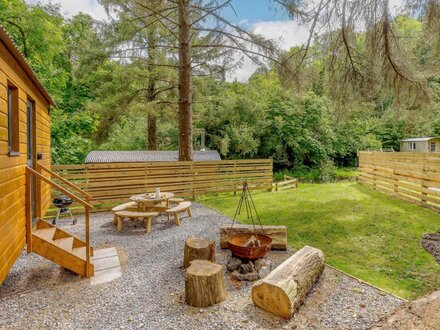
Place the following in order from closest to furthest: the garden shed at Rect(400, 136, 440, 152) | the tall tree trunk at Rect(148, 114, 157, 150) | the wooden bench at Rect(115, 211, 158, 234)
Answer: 1. the wooden bench at Rect(115, 211, 158, 234)
2. the tall tree trunk at Rect(148, 114, 157, 150)
3. the garden shed at Rect(400, 136, 440, 152)

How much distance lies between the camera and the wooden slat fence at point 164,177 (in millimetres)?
6809

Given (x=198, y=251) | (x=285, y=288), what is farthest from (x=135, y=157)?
(x=285, y=288)

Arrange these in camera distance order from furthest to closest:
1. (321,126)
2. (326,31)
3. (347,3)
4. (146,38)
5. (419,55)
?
(321,126) → (146,38) → (419,55) → (326,31) → (347,3)

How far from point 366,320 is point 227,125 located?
1369cm

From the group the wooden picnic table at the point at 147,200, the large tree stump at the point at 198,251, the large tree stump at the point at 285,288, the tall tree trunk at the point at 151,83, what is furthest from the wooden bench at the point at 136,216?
the tall tree trunk at the point at 151,83

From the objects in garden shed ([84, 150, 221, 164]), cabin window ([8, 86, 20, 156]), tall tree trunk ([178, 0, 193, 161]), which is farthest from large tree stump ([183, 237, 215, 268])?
garden shed ([84, 150, 221, 164])

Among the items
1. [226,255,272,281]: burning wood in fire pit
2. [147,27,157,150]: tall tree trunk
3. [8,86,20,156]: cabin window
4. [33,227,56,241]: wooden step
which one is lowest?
[226,255,272,281]: burning wood in fire pit

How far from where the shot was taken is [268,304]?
267cm

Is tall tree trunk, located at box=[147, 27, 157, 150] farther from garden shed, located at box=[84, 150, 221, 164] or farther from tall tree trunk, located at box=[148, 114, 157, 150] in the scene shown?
garden shed, located at box=[84, 150, 221, 164]

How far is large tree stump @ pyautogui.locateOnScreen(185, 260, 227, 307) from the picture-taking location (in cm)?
277

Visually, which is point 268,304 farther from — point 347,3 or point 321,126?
point 321,126

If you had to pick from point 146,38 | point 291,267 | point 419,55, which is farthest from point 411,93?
point 146,38

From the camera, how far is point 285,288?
259 cm

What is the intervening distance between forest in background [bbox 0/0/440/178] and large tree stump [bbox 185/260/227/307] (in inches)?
197
